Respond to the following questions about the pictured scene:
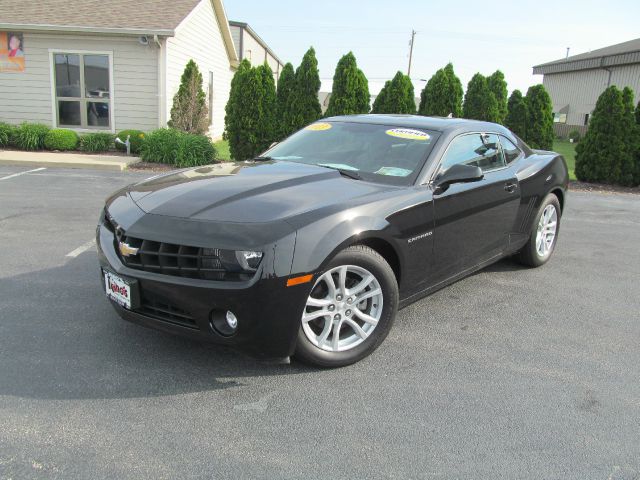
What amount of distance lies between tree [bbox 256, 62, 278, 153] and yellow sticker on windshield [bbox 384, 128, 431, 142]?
9.17m

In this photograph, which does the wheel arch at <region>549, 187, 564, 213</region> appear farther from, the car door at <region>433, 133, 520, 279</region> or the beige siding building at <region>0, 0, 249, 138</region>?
the beige siding building at <region>0, 0, 249, 138</region>

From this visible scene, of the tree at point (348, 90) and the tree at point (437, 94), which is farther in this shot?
the tree at point (437, 94)

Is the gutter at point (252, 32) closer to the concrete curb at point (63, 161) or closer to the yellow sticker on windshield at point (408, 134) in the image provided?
the concrete curb at point (63, 161)

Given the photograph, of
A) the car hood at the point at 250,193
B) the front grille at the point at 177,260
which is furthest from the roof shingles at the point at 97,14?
the front grille at the point at 177,260

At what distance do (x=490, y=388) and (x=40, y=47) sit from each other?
14917 mm

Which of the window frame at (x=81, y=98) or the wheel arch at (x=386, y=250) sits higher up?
the window frame at (x=81, y=98)

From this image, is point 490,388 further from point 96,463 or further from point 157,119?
point 157,119

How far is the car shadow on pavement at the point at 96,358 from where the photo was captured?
9.61 feet

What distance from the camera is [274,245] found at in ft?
9.10

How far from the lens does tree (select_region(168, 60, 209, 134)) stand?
1431 cm

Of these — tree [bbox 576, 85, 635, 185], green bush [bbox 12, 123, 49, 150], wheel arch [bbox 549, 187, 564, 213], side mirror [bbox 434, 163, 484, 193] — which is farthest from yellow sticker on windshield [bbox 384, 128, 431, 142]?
green bush [bbox 12, 123, 49, 150]

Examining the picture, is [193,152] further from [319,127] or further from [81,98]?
[319,127]

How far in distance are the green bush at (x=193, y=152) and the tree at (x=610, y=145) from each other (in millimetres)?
8873

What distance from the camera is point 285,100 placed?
44.0ft
